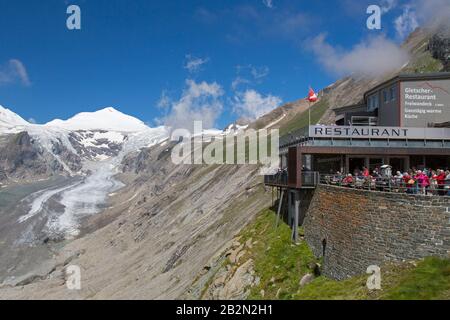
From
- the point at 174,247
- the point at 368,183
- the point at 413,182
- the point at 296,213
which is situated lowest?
the point at 174,247

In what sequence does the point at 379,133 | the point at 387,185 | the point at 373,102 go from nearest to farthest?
the point at 387,185 < the point at 379,133 < the point at 373,102

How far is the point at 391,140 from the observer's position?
29.7m

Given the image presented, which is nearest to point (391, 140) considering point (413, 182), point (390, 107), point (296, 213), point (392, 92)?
point (390, 107)

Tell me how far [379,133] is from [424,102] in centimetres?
585

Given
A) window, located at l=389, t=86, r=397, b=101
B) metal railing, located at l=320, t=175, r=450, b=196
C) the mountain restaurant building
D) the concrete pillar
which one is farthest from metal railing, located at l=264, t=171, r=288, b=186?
window, located at l=389, t=86, r=397, b=101

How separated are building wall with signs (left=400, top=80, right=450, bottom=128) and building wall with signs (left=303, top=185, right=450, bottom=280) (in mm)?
9848

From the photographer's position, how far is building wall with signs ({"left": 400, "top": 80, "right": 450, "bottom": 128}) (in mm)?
32781

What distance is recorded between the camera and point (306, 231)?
29.5 metres

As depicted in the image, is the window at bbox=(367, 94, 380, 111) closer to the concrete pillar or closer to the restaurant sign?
the restaurant sign

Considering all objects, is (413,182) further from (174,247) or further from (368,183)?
(174,247)

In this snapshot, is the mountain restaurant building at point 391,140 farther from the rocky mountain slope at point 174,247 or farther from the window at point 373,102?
the rocky mountain slope at point 174,247
